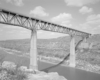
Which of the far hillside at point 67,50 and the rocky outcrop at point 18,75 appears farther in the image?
the far hillside at point 67,50

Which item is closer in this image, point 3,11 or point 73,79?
point 3,11

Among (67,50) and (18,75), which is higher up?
(67,50)

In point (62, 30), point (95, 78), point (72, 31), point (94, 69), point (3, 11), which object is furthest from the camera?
point (72, 31)

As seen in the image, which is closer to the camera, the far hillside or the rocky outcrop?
the rocky outcrop

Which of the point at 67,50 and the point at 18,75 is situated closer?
the point at 18,75

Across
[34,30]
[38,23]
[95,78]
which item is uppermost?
[38,23]

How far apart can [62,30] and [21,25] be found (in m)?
15.6

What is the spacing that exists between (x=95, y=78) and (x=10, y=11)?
2331 centimetres

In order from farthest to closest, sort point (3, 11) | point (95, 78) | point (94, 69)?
point (94, 69)
point (95, 78)
point (3, 11)

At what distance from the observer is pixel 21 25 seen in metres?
16.4

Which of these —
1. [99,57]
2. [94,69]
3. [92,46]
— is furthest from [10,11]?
[92,46]

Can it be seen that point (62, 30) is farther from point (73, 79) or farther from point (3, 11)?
point (3, 11)

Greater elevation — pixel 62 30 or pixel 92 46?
pixel 62 30

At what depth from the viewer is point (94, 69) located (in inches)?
979
